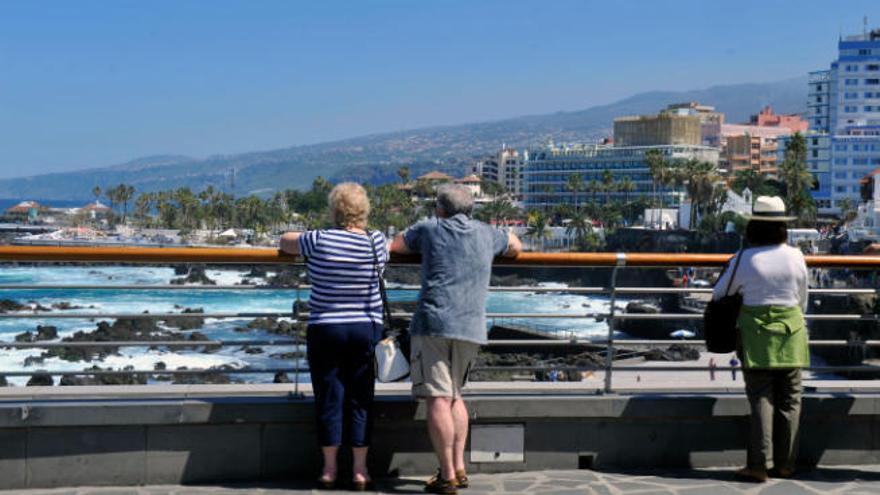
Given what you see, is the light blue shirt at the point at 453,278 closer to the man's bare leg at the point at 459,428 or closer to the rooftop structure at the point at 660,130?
the man's bare leg at the point at 459,428

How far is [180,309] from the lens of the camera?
46.0 metres

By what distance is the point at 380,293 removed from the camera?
4977mm

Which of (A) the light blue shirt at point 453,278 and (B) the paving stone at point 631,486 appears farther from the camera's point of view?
(B) the paving stone at point 631,486

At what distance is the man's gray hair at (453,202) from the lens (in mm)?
4945

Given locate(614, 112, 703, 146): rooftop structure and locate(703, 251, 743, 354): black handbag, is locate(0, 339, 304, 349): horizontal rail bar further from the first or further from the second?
locate(614, 112, 703, 146): rooftop structure

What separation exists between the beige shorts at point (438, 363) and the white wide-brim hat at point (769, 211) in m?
1.54

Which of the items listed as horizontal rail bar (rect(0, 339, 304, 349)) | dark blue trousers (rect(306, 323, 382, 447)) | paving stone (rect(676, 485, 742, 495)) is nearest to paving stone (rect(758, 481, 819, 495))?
paving stone (rect(676, 485, 742, 495))

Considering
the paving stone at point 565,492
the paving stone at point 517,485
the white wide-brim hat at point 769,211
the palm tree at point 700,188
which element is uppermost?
the white wide-brim hat at point 769,211

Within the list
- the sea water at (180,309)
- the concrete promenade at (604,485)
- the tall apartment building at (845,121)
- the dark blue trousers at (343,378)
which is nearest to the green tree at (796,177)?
the tall apartment building at (845,121)

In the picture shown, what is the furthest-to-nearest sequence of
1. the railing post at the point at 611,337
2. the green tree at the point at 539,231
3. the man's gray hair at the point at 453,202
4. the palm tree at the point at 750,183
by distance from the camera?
1. the green tree at the point at 539,231
2. the palm tree at the point at 750,183
3. the railing post at the point at 611,337
4. the man's gray hair at the point at 453,202

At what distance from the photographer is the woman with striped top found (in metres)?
4.90

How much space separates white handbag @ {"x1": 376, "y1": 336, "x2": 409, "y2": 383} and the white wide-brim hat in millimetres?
1789

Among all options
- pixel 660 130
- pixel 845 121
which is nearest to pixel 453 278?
pixel 845 121

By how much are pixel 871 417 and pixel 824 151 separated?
14427 cm
